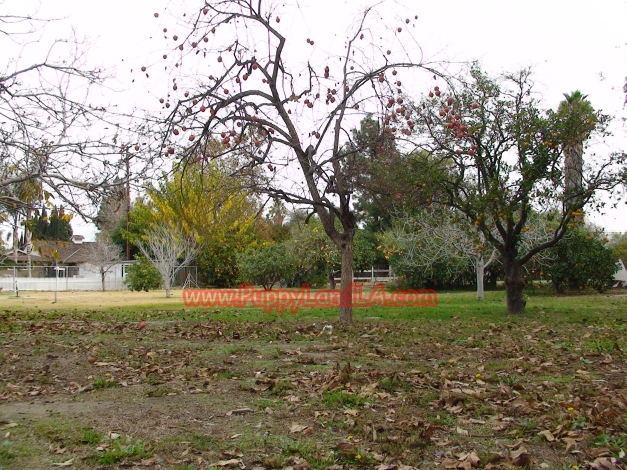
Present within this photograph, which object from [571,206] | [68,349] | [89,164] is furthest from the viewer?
[571,206]

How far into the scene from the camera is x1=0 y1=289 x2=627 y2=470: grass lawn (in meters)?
4.01

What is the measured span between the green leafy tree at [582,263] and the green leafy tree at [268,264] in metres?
13.9

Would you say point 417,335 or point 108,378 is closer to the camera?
point 108,378

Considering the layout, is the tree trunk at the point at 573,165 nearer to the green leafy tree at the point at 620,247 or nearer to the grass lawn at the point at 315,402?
the grass lawn at the point at 315,402

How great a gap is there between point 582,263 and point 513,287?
12051 millimetres

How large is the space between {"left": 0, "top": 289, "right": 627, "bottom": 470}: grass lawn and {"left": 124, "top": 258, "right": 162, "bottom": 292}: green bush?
2565cm

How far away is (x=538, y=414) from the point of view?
480 cm

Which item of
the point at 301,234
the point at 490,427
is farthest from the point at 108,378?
the point at 301,234

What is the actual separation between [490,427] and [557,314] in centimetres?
1194

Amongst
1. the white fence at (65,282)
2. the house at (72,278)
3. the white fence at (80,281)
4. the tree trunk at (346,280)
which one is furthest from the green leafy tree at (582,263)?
the white fence at (65,282)

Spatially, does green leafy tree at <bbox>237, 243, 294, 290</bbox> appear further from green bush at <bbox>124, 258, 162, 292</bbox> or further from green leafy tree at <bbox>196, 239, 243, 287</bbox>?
green bush at <bbox>124, 258, 162, 292</bbox>

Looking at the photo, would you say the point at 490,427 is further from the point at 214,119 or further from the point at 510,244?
the point at 510,244

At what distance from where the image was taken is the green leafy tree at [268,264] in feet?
108

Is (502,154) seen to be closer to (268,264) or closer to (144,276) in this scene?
(268,264)
